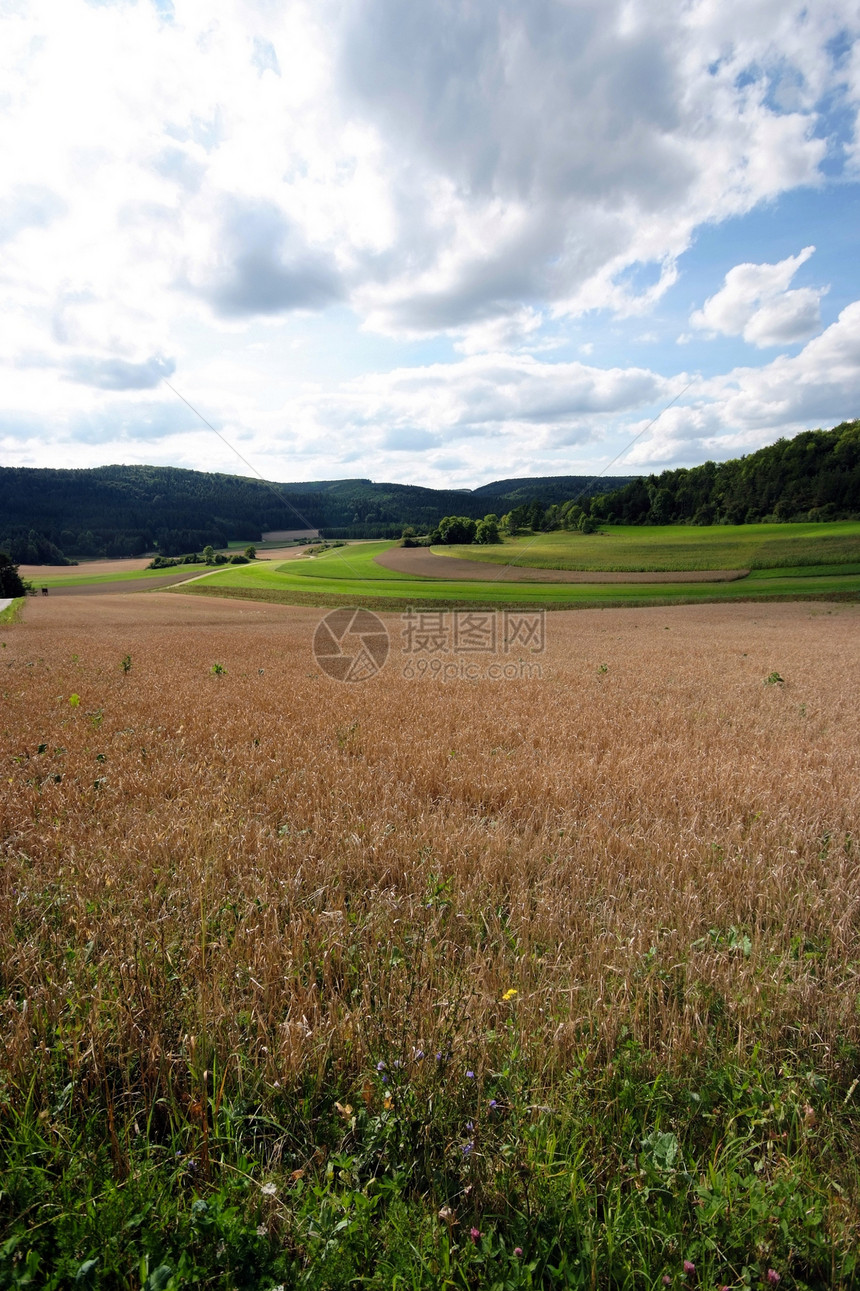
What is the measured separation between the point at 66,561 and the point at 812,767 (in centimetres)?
13685

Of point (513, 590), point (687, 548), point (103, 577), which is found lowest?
point (513, 590)

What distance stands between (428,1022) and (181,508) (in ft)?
525

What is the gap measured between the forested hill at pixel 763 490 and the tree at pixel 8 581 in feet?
248

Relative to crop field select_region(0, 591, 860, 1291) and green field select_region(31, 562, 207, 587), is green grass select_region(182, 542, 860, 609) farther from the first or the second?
crop field select_region(0, 591, 860, 1291)

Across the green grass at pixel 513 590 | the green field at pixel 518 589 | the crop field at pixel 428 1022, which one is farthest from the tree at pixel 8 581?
the crop field at pixel 428 1022

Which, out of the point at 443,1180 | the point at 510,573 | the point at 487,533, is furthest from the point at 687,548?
the point at 443,1180

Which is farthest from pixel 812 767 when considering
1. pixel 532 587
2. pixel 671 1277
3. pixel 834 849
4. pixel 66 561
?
pixel 66 561

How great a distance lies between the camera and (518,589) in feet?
176

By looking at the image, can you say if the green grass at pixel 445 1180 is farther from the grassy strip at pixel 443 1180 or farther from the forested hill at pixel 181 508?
the forested hill at pixel 181 508

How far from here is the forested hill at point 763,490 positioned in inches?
2923

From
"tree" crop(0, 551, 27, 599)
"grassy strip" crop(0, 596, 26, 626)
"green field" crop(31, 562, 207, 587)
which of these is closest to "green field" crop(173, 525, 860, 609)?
"tree" crop(0, 551, 27, 599)

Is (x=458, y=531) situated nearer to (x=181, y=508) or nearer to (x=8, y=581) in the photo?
(x=8, y=581)

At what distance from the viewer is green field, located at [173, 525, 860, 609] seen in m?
47.5

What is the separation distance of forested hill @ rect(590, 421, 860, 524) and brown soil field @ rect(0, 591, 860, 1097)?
3129 inches
